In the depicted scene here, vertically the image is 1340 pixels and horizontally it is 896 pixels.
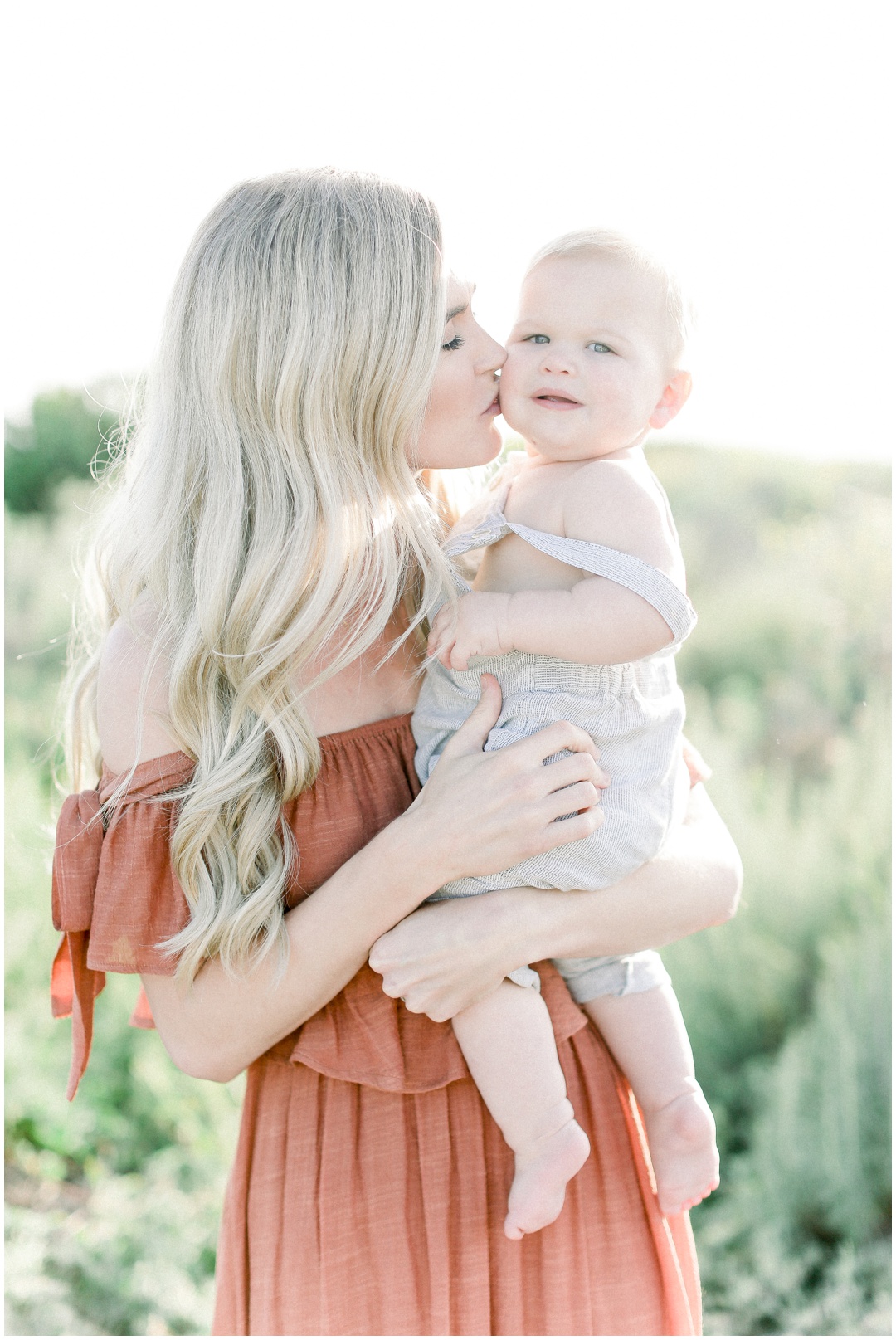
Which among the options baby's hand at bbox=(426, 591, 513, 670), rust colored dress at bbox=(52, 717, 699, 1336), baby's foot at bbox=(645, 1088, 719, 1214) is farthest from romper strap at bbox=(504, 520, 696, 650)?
baby's foot at bbox=(645, 1088, 719, 1214)

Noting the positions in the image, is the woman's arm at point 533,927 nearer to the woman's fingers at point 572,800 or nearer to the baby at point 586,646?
the baby at point 586,646

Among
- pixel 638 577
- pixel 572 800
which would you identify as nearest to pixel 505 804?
pixel 572 800

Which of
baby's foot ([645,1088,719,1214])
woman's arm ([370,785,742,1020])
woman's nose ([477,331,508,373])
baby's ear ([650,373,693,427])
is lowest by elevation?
baby's foot ([645,1088,719,1214])

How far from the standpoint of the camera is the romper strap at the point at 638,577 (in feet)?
4.75

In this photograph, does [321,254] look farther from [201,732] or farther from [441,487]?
[201,732]

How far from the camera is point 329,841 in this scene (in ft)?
5.12

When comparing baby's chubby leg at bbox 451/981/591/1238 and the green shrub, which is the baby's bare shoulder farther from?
the green shrub

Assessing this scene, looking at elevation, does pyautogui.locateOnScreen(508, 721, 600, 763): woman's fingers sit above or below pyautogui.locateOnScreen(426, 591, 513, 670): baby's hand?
below

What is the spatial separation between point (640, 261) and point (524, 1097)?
1.27 metres

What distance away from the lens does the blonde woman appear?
57.8 inches

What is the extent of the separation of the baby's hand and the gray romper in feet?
0.26

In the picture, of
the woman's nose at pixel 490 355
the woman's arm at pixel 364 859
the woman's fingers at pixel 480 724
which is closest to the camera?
the woman's arm at pixel 364 859

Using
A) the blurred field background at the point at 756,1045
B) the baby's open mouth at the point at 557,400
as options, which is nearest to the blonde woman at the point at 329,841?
the baby's open mouth at the point at 557,400

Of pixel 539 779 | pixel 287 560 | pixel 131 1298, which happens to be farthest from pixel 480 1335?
pixel 131 1298
